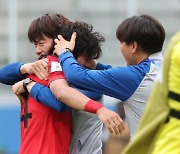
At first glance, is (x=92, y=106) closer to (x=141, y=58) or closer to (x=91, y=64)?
(x=141, y=58)

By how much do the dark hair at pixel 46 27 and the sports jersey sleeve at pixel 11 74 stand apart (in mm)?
202

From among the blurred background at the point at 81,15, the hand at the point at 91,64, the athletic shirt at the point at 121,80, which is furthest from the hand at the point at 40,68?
the blurred background at the point at 81,15

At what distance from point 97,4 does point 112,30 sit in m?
0.48

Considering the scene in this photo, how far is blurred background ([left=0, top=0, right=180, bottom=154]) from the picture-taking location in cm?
1102

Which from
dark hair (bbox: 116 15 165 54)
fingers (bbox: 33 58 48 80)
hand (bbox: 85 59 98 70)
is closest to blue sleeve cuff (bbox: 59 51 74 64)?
fingers (bbox: 33 58 48 80)

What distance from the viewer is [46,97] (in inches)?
182

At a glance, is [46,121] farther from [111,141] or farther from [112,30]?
[112,30]

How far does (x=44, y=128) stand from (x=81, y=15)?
6586 mm

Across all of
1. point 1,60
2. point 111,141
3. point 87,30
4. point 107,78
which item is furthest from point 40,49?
point 1,60

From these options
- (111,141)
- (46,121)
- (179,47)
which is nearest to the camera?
(179,47)

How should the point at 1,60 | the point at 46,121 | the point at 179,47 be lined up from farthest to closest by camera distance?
the point at 1,60 < the point at 46,121 < the point at 179,47

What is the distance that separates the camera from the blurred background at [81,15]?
11.0 m

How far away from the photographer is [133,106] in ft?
14.6

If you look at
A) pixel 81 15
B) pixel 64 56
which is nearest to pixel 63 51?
pixel 64 56
